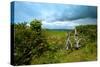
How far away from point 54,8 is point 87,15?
482mm

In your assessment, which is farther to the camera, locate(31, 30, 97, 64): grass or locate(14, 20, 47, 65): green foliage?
locate(31, 30, 97, 64): grass

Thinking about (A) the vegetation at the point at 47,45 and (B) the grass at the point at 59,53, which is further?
(B) the grass at the point at 59,53

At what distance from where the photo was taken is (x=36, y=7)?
251 centimetres

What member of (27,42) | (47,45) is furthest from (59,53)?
(27,42)

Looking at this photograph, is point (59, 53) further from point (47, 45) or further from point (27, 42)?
point (27, 42)

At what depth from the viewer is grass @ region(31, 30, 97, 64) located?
101 inches

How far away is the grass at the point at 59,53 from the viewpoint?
2561 millimetres

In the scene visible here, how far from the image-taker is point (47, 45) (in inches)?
101

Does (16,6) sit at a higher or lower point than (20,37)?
higher

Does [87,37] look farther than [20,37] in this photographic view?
Yes

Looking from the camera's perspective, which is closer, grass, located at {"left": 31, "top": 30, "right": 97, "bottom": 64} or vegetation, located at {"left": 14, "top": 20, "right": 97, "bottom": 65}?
vegetation, located at {"left": 14, "top": 20, "right": 97, "bottom": 65}

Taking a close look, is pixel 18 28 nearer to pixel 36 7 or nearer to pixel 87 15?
pixel 36 7

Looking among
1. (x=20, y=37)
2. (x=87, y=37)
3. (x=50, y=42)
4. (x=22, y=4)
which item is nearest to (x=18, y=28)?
(x=20, y=37)

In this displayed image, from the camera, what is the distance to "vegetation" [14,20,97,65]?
2.43 metres
